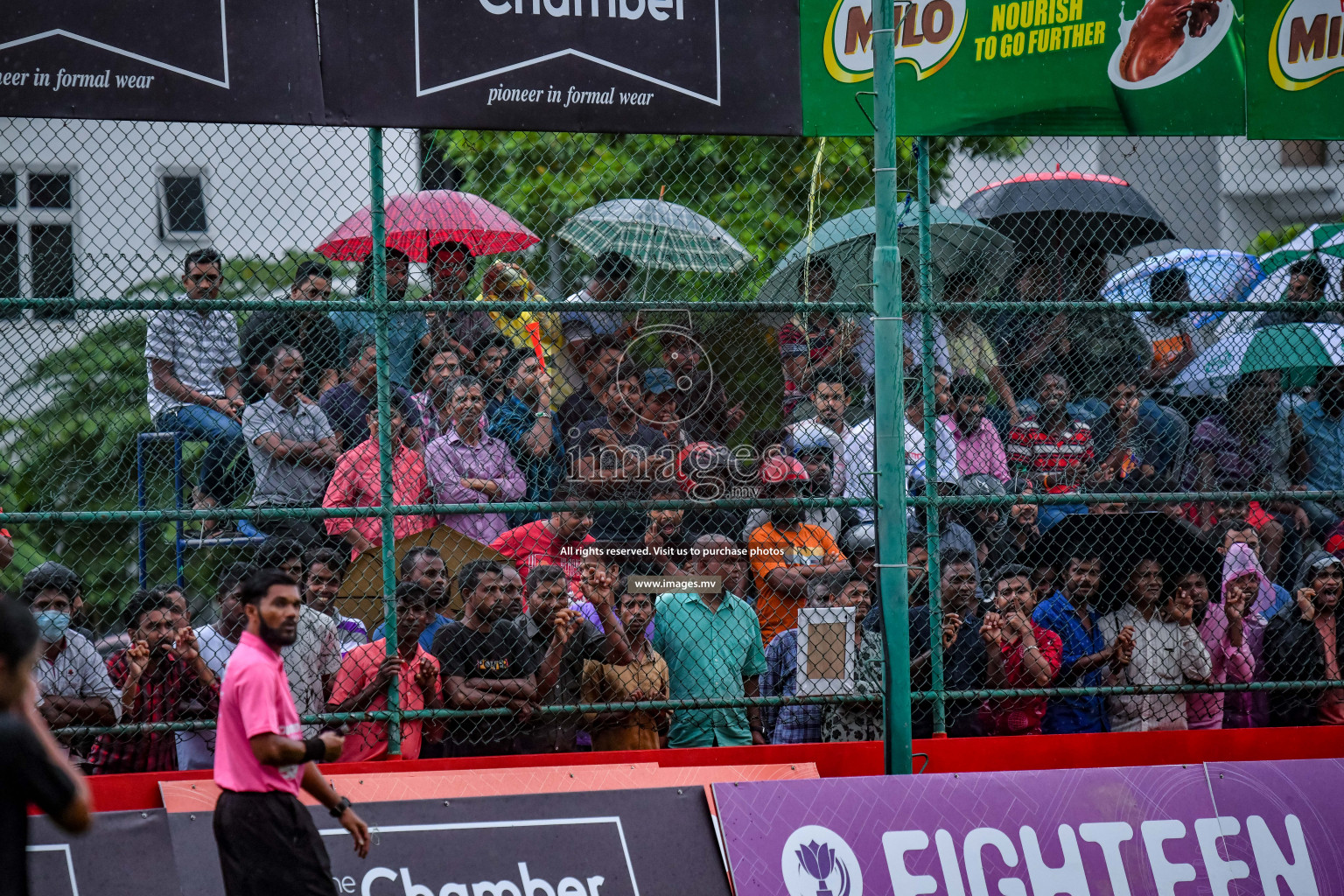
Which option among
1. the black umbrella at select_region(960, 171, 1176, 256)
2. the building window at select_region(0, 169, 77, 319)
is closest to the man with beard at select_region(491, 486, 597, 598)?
the building window at select_region(0, 169, 77, 319)

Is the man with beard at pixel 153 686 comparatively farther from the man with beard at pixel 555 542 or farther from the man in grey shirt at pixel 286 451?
the man with beard at pixel 555 542

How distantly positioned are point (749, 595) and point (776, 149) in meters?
8.73

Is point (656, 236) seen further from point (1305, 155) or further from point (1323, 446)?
point (1305, 155)

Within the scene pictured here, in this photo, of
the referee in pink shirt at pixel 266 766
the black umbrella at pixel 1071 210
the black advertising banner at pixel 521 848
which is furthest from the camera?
the black umbrella at pixel 1071 210

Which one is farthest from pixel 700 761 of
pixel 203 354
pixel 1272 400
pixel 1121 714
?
pixel 1272 400

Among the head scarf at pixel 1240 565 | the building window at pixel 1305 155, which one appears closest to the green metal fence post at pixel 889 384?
the head scarf at pixel 1240 565

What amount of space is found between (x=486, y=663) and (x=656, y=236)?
8.47 ft

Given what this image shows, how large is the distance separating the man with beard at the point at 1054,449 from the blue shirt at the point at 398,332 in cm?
306

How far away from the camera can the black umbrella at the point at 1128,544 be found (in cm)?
696

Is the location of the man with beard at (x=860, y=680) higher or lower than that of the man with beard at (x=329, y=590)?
lower

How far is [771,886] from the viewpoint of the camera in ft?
19.1

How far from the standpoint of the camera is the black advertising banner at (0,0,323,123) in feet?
18.6

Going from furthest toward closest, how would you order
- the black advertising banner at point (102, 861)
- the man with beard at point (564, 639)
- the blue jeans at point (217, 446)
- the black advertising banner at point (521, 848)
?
the blue jeans at point (217, 446), the man with beard at point (564, 639), the black advertising banner at point (521, 848), the black advertising banner at point (102, 861)

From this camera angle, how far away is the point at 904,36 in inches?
263
